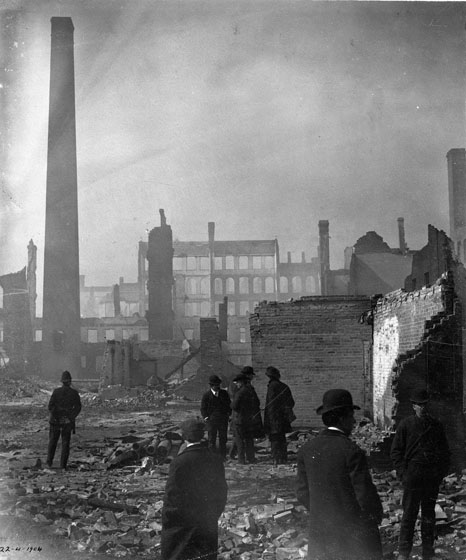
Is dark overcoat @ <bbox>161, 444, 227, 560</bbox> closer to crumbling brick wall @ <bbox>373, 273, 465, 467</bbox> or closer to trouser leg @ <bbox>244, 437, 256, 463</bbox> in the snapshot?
crumbling brick wall @ <bbox>373, 273, 465, 467</bbox>

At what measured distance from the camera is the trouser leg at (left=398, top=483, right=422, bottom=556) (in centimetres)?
526

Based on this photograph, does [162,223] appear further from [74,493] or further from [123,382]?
[74,493]

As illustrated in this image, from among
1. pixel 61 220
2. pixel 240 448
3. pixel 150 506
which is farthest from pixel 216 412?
pixel 61 220

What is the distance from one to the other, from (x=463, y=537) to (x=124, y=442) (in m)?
8.07

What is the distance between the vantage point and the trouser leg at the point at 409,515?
5.26 metres

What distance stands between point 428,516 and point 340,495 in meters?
2.16

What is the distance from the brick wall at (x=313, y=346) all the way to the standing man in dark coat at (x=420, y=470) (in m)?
9.70

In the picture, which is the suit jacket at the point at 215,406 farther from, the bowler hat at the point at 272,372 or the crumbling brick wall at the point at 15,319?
the crumbling brick wall at the point at 15,319

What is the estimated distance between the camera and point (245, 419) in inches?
402

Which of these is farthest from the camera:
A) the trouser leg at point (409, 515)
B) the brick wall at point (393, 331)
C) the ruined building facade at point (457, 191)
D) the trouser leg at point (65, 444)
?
the ruined building facade at point (457, 191)

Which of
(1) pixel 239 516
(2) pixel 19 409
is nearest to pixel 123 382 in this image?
(2) pixel 19 409

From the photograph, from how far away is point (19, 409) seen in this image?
21.7 meters

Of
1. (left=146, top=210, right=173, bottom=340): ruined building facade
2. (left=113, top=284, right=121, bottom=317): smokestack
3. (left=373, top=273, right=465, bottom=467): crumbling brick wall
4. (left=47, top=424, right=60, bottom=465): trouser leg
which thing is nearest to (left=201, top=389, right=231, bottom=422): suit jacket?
(left=47, top=424, right=60, bottom=465): trouser leg

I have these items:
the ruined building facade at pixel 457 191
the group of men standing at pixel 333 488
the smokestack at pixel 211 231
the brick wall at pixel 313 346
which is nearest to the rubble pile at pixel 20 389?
the brick wall at pixel 313 346
